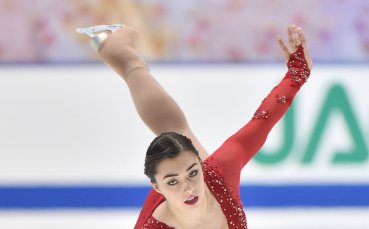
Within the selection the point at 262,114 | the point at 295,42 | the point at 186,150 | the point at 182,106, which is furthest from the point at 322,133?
the point at 186,150

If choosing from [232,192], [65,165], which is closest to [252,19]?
[65,165]

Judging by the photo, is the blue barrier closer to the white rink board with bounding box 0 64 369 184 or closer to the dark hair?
the white rink board with bounding box 0 64 369 184

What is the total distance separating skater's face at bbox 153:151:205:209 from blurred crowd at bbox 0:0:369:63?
4.67ft

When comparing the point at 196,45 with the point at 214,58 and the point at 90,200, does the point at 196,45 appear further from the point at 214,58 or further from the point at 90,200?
the point at 90,200

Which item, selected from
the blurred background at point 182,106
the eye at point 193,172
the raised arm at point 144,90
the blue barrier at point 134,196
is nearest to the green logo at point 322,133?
the blurred background at point 182,106

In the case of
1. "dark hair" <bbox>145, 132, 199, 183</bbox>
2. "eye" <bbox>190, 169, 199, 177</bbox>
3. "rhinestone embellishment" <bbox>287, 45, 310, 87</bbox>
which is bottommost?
"eye" <bbox>190, 169, 199, 177</bbox>

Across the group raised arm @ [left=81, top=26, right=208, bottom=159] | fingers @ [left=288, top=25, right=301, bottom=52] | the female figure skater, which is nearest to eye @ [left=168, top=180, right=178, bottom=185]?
the female figure skater

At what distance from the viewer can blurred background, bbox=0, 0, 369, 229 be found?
3.27 meters

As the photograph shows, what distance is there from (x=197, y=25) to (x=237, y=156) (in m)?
1.26

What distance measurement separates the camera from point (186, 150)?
1989 millimetres

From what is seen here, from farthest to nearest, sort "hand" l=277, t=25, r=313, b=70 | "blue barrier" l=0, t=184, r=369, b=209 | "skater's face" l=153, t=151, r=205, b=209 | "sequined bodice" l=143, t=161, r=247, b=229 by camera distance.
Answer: "blue barrier" l=0, t=184, r=369, b=209
"hand" l=277, t=25, r=313, b=70
"sequined bodice" l=143, t=161, r=247, b=229
"skater's face" l=153, t=151, r=205, b=209

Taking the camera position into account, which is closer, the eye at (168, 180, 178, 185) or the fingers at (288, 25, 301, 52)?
the eye at (168, 180, 178, 185)

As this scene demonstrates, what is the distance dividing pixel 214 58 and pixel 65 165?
82 centimetres

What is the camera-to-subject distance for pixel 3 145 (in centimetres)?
331
